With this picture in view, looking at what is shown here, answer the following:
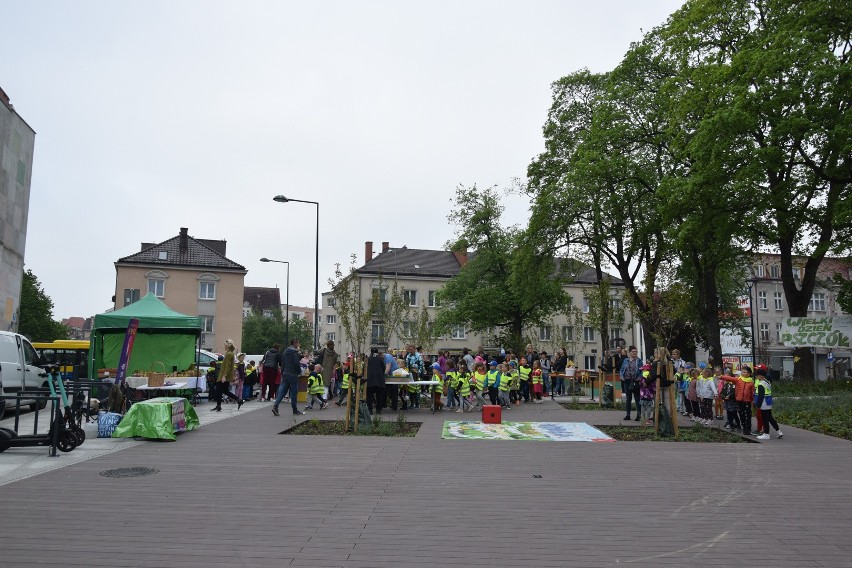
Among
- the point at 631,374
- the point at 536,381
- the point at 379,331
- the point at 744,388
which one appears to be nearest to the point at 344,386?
the point at 536,381

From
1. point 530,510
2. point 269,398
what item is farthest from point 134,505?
point 269,398

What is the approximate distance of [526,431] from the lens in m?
14.9

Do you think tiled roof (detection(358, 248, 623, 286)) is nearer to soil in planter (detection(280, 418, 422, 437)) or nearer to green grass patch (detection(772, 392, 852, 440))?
green grass patch (detection(772, 392, 852, 440))

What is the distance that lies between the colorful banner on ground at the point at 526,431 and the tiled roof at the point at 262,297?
111970 millimetres

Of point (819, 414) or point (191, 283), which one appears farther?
point (191, 283)

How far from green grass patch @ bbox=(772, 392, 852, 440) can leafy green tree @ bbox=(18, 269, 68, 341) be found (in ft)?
217

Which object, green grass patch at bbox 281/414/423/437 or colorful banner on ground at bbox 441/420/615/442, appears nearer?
colorful banner on ground at bbox 441/420/615/442

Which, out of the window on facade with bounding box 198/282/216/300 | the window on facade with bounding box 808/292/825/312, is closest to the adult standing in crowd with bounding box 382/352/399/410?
the window on facade with bounding box 198/282/216/300

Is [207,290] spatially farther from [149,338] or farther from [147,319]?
[147,319]

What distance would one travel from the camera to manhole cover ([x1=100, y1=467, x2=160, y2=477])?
898cm

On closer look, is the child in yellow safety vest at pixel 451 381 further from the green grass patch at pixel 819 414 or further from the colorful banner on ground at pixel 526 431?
the green grass patch at pixel 819 414

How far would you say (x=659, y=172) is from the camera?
33.3m

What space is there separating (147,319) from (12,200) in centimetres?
1399

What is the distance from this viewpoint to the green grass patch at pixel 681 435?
13734mm
